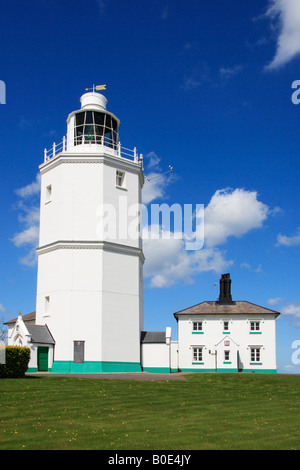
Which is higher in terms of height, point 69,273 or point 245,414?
point 69,273

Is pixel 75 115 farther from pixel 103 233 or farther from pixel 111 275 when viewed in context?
pixel 111 275

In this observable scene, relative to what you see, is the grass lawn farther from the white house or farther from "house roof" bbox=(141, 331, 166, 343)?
"house roof" bbox=(141, 331, 166, 343)

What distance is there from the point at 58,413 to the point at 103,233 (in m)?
21.4

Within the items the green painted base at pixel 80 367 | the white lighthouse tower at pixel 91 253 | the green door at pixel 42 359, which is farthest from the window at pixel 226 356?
the green door at pixel 42 359

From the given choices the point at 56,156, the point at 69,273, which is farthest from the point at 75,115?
the point at 69,273

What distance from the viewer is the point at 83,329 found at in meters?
33.1

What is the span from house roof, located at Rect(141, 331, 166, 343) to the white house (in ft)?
0.25

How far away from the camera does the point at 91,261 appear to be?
1345 inches

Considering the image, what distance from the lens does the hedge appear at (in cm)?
2433

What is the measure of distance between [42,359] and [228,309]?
19786mm

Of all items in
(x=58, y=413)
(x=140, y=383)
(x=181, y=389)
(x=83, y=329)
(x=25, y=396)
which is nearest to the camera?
(x=58, y=413)

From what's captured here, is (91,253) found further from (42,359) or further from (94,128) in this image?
(94,128)

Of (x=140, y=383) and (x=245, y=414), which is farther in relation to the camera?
(x=140, y=383)
